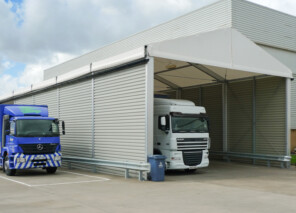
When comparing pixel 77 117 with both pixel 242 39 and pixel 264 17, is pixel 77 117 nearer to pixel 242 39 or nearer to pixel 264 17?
pixel 242 39

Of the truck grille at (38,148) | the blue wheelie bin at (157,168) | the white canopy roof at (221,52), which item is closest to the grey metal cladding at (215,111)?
the white canopy roof at (221,52)

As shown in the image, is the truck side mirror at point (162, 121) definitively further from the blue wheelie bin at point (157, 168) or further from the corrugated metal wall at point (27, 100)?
the corrugated metal wall at point (27, 100)

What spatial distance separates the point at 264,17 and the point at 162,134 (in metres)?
13.1

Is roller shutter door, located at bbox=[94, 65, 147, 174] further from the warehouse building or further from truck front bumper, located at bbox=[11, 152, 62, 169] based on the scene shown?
truck front bumper, located at bbox=[11, 152, 62, 169]

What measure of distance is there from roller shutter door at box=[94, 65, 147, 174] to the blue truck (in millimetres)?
1884

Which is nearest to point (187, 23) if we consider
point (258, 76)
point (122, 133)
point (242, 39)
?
point (258, 76)

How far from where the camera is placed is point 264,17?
23453 mm

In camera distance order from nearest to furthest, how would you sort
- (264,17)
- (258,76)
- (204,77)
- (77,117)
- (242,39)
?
(242,39) < (77,117) < (258,76) < (204,77) < (264,17)

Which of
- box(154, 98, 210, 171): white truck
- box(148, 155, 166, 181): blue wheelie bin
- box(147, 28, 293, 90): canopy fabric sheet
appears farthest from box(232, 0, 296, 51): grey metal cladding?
box(148, 155, 166, 181): blue wheelie bin

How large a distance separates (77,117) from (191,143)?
5.90m

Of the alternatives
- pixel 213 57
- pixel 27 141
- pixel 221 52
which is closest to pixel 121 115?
pixel 27 141

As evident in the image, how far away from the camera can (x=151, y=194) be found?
9.97 m

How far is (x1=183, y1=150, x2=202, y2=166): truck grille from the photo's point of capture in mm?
14258

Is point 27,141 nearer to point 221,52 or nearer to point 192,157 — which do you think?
point 192,157
